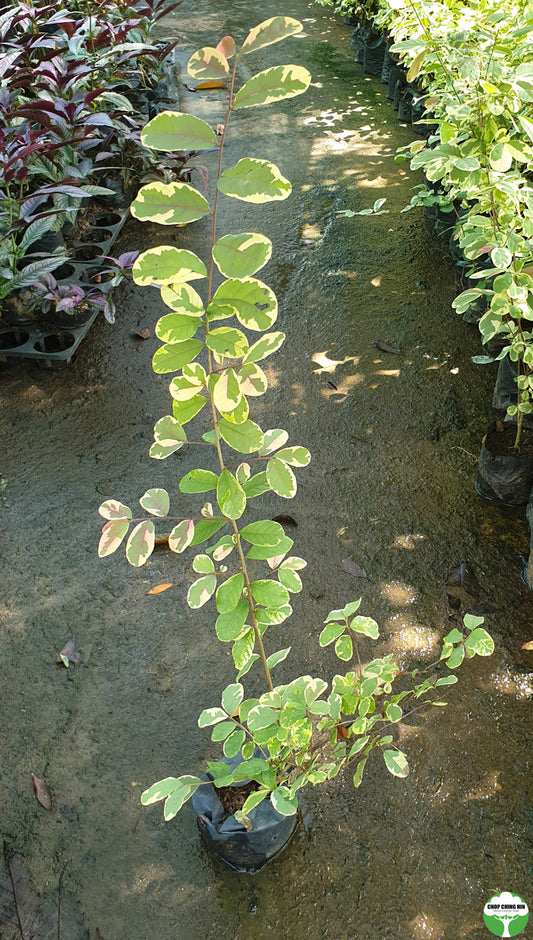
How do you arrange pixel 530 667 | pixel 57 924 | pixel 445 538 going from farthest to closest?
pixel 445 538 → pixel 530 667 → pixel 57 924

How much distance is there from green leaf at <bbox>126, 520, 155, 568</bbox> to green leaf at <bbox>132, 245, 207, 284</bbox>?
439mm

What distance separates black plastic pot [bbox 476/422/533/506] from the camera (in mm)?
2598

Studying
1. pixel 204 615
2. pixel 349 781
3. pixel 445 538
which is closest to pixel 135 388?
pixel 204 615

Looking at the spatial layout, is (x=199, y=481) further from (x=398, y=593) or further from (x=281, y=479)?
(x=398, y=593)

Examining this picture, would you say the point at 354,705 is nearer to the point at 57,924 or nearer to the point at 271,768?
the point at 271,768

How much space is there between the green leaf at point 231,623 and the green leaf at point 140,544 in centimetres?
19

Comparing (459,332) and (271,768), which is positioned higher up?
(271,768)

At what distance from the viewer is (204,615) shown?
2.41 metres

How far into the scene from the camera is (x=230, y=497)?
123cm

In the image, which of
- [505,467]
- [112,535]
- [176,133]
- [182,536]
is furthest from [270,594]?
[505,467]

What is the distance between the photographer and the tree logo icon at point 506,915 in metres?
1.69

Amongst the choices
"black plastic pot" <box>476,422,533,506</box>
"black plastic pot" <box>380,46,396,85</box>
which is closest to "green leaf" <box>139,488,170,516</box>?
"black plastic pot" <box>476,422,533,506</box>

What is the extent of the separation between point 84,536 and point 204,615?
0.59m

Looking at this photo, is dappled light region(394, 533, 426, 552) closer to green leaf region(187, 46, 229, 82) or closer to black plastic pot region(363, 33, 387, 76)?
green leaf region(187, 46, 229, 82)
